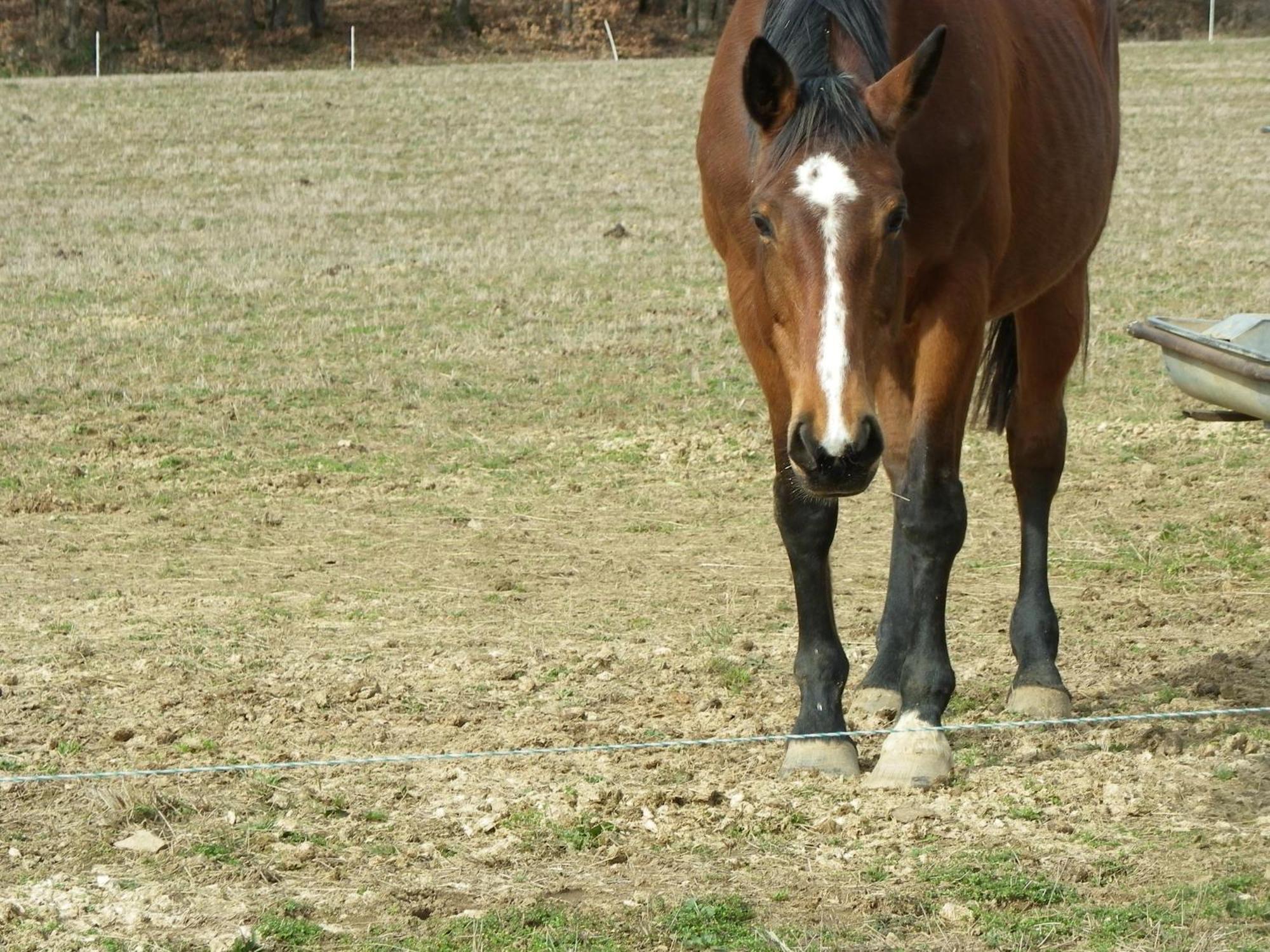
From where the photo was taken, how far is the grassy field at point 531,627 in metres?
3.76

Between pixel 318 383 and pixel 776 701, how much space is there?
17.5 ft

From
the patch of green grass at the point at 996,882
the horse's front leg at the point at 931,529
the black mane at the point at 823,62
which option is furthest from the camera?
the horse's front leg at the point at 931,529

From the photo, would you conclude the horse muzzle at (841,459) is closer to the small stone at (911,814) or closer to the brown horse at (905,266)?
the brown horse at (905,266)

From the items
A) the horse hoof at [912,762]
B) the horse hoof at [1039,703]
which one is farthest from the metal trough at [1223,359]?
the horse hoof at [912,762]

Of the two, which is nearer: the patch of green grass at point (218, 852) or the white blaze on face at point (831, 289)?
the white blaze on face at point (831, 289)

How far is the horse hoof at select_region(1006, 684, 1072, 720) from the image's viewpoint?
16.3ft

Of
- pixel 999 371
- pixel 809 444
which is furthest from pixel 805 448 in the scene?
pixel 999 371

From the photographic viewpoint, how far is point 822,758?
4531mm

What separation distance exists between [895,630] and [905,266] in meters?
1.47

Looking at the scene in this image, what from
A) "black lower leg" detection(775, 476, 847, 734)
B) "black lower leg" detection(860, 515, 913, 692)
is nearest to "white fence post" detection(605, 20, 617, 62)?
"black lower leg" detection(860, 515, 913, 692)

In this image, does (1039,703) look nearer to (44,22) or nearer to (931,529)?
(931,529)

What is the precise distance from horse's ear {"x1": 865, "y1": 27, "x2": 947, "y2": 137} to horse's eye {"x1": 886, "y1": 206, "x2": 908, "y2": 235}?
0.72ft

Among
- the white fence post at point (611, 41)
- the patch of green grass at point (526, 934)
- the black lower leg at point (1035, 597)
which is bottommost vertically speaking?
the patch of green grass at point (526, 934)

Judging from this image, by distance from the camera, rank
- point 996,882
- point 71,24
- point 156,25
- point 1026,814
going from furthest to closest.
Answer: point 156,25 → point 71,24 → point 1026,814 → point 996,882
